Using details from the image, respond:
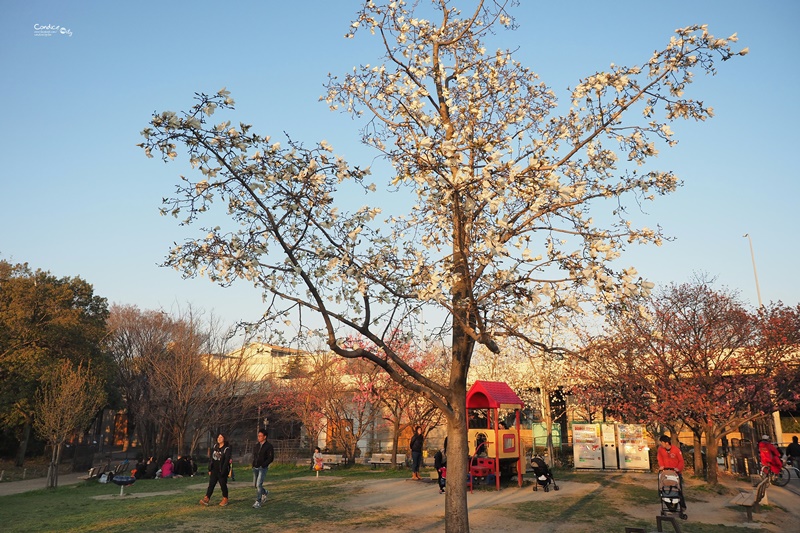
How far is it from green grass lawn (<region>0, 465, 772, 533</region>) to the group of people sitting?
4576 millimetres

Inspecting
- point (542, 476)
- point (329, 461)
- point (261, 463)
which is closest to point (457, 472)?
point (261, 463)

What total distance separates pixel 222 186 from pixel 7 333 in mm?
28786

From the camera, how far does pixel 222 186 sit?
326 inches

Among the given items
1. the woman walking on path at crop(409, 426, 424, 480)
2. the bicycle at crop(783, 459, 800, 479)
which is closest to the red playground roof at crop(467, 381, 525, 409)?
the woman walking on path at crop(409, 426, 424, 480)

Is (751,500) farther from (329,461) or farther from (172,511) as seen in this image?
(329,461)

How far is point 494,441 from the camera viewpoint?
18.6 metres

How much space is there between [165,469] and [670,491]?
19.3m

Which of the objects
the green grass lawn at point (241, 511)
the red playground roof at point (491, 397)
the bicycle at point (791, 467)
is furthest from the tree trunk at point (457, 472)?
the bicycle at point (791, 467)

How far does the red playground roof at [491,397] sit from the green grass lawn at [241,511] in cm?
350

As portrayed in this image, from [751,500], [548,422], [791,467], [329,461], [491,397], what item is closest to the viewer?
[751,500]

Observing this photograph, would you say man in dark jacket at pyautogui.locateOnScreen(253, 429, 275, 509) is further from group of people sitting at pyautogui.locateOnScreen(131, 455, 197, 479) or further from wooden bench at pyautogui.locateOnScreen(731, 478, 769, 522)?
group of people sitting at pyautogui.locateOnScreen(131, 455, 197, 479)

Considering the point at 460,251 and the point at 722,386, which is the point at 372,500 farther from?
the point at 722,386

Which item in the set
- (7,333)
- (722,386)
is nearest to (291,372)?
(7,333)

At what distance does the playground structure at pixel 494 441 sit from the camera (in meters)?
18.2
